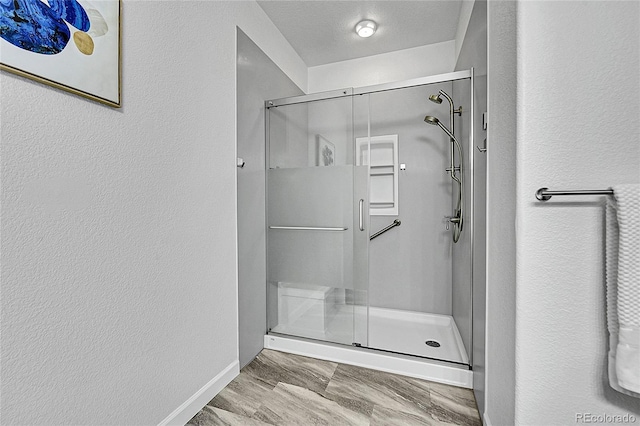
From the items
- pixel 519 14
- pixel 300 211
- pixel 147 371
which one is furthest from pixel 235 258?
pixel 519 14

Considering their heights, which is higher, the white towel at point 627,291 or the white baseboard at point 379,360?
the white towel at point 627,291

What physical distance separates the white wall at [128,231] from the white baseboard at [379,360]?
451 millimetres

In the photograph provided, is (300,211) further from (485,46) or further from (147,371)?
(485,46)

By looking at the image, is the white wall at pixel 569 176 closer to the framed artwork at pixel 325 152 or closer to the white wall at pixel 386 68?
the framed artwork at pixel 325 152

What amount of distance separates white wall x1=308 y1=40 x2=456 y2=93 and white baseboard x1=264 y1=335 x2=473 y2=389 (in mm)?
2337

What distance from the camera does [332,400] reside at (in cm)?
163

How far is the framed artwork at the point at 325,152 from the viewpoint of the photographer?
2.07m

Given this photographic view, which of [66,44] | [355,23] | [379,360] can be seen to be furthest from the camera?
[355,23]

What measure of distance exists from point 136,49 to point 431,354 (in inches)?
93.2

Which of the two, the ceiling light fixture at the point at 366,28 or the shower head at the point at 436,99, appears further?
the ceiling light fixture at the point at 366,28

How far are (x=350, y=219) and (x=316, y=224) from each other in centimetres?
24

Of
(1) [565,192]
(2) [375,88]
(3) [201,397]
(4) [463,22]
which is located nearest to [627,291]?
(1) [565,192]

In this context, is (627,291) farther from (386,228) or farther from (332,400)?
(386,228)

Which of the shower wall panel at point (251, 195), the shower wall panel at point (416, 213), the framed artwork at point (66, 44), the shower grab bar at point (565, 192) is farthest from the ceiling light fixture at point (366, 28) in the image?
the shower grab bar at point (565, 192)
